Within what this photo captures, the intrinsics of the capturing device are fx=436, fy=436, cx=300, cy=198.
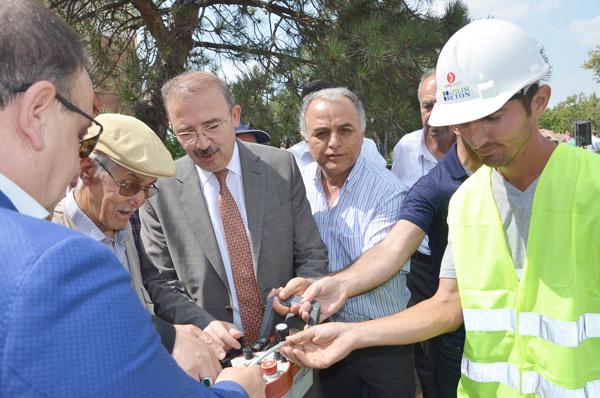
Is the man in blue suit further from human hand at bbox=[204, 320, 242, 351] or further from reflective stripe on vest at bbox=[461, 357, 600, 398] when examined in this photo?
reflective stripe on vest at bbox=[461, 357, 600, 398]

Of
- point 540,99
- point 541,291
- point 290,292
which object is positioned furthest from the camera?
point 290,292

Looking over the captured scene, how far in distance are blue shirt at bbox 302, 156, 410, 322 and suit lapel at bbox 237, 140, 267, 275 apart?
529mm

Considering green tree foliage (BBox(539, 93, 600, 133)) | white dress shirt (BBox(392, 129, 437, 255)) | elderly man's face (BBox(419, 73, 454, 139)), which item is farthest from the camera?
green tree foliage (BBox(539, 93, 600, 133))

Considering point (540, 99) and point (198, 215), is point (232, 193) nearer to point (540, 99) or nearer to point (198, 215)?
point (198, 215)

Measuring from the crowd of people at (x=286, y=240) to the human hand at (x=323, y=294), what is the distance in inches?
0.4

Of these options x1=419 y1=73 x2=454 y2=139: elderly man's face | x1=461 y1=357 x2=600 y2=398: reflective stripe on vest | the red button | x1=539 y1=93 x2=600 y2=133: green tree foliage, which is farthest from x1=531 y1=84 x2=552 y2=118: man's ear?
x1=539 y1=93 x2=600 y2=133: green tree foliage

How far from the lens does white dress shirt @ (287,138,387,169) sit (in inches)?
157

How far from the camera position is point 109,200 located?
6.62ft

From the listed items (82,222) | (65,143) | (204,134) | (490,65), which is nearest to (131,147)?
(82,222)

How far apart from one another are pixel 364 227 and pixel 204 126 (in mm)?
1123

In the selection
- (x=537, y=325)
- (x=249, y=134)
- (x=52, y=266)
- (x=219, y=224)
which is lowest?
(x=537, y=325)

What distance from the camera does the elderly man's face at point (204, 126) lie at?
2.48 meters

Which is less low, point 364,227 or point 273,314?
point 364,227

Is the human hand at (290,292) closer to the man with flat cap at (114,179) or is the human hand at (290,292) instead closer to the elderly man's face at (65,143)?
the man with flat cap at (114,179)
